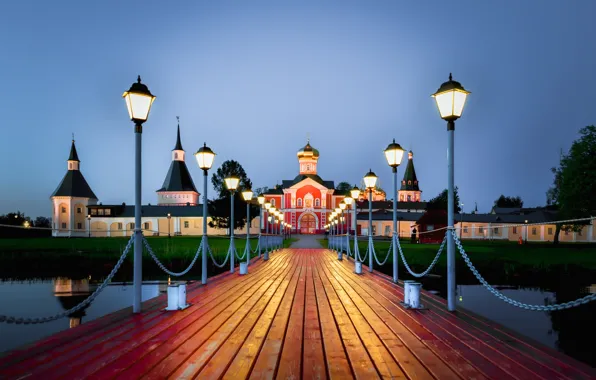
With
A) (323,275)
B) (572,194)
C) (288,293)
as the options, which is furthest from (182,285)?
(572,194)

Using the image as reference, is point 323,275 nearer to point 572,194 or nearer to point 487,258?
point 487,258

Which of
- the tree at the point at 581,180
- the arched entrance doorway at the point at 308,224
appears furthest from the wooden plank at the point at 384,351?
the arched entrance doorway at the point at 308,224

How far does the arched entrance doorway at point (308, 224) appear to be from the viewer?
72375 millimetres

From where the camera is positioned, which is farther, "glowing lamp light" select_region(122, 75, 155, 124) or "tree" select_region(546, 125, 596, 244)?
"tree" select_region(546, 125, 596, 244)

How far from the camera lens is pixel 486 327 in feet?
18.8

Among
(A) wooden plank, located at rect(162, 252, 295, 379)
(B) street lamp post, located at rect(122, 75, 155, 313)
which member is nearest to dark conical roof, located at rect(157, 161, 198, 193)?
(B) street lamp post, located at rect(122, 75, 155, 313)

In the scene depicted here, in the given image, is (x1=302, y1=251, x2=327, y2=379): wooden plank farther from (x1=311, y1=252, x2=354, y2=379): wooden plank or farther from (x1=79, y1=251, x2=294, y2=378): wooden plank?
(x1=79, y1=251, x2=294, y2=378): wooden plank

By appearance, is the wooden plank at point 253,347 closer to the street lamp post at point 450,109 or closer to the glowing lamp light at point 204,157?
the street lamp post at point 450,109

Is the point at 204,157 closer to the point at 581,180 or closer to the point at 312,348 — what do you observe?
the point at 312,348

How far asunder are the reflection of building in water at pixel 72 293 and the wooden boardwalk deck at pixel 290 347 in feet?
32.6

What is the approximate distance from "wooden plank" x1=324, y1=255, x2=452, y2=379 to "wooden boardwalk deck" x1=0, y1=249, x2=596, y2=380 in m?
0.01

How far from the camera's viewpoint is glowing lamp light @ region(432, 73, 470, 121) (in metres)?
7.14

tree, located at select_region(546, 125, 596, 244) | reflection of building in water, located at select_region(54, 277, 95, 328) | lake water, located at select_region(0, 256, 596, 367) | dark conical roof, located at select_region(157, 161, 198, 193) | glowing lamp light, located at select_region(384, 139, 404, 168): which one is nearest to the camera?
glowing lamp light, located at select_region(384, 139, 404, 168)

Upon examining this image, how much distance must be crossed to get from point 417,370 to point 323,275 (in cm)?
917
